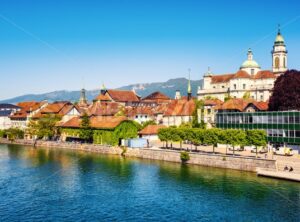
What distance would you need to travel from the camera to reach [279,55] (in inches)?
5591

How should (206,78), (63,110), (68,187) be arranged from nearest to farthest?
(68,187) < (63,110) < (206,78)

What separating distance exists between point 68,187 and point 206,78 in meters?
99.1

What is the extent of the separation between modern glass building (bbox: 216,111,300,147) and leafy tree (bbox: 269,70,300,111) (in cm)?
1105

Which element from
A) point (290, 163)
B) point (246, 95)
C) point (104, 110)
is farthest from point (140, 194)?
point (246, 95)

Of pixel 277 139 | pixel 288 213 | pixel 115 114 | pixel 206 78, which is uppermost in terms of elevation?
pixel 206 78

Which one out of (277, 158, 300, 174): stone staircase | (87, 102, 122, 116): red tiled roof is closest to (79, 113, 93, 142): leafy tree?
(87, 102, 122, 116): red tiled roof

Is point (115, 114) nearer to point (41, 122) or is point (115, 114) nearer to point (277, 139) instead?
point (41, 122)

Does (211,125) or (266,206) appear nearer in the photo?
(266,206)

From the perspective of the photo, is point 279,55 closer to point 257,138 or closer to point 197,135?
point 197,135

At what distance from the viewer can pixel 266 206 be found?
45344 mm

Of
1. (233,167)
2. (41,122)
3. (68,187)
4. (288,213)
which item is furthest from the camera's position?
(41,122)

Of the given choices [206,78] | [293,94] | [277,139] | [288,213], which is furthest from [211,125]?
[288,213]

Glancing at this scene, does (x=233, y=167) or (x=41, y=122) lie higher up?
(x=41, y=122)

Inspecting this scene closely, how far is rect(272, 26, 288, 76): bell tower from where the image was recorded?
141375 millimetres
